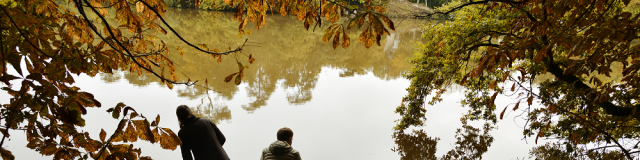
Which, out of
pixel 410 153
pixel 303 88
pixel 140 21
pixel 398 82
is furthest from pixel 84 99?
pixel 398 82

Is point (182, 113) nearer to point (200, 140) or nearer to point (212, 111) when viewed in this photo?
point (200, 140)

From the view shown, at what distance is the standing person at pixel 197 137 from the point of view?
2.77 meters

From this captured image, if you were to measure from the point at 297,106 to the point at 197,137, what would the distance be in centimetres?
496

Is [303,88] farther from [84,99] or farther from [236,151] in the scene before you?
[84,99]

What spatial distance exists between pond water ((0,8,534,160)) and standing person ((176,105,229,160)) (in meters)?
2.14

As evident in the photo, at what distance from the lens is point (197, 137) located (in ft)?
9.23

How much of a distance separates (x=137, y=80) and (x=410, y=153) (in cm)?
768

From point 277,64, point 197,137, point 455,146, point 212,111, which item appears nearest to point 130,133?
point 197,137

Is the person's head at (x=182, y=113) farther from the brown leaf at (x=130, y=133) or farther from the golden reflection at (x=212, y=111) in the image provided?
the golden reflection at (x=212, y=111)

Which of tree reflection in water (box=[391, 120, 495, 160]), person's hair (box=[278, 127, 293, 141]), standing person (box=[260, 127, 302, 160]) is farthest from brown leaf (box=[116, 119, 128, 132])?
tree reflection in water (box=[391, 120, 495, 160])

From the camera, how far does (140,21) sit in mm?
2061

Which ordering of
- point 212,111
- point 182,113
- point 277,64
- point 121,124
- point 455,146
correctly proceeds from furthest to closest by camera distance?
point 277,64 < point 212,111 < point 455,146 < point 182,113 < point 121,124

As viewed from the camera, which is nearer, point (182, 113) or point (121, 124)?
point (121, 124)

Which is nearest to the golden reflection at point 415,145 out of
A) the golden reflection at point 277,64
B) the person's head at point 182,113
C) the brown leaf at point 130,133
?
the golden reflection at point 277,64
